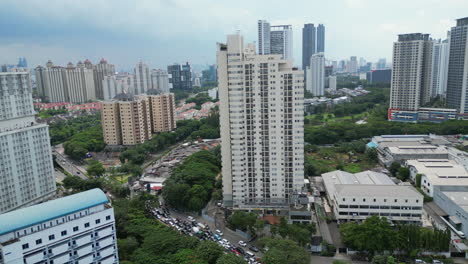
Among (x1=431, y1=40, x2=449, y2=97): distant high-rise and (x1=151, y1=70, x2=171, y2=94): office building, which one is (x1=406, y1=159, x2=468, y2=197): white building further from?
(x1=151, y1=70, x2=171, y2=94): office building

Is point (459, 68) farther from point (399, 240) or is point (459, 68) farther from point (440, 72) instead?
point (399, 240)

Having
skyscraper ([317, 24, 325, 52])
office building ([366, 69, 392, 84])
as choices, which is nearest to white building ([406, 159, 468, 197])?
office building ([366, 69, 392, 84])

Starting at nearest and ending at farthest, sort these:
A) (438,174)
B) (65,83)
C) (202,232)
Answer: (202,232) < (438,174) < (65,83)

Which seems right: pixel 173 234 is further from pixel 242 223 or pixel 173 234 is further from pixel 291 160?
pixel 291 160

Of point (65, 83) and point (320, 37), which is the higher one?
point (320, 37)

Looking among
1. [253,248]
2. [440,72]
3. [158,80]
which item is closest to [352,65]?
[440,72]

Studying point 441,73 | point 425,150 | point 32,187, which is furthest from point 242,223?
point 441,73
